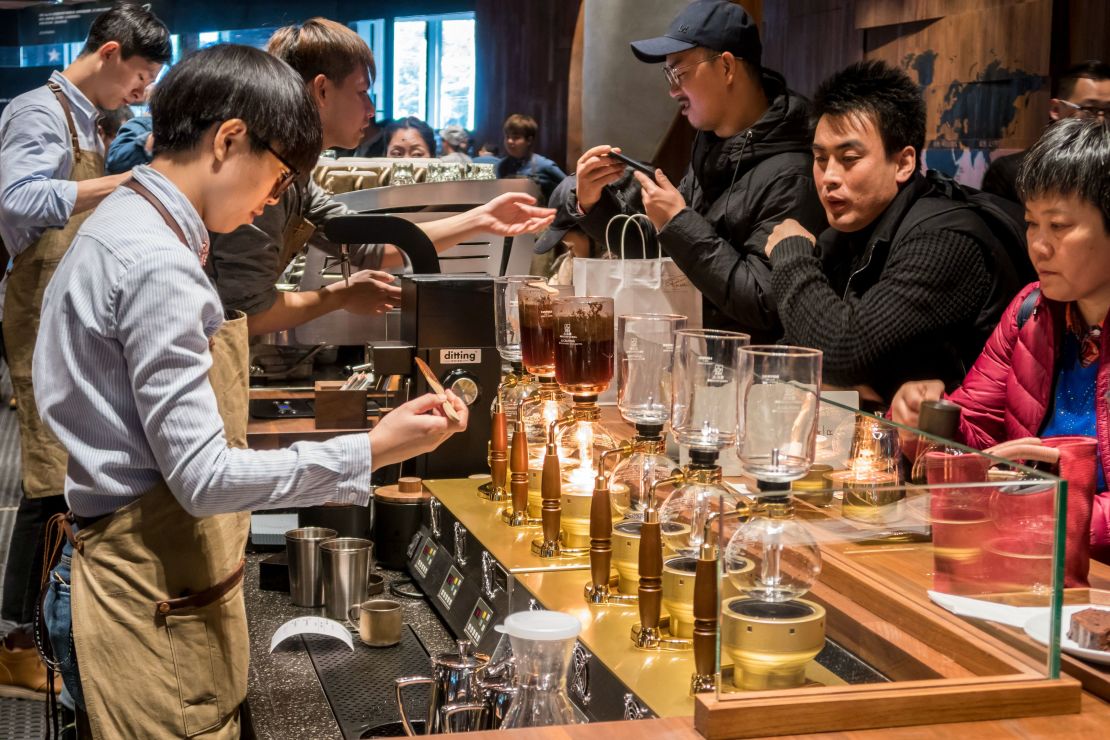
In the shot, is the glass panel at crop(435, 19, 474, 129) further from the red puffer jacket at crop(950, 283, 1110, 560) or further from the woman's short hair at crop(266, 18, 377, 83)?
the red puffer jacket at crop(950, 283, 1110, 560)

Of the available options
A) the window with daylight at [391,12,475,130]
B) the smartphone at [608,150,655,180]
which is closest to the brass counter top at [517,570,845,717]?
the smartphone at [608,150,655,180]

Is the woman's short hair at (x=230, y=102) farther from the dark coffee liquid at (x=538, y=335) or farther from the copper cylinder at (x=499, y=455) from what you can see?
the copper cylinder at (x=499, y=455)

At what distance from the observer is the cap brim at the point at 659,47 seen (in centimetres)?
327

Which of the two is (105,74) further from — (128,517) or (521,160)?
(521,160)

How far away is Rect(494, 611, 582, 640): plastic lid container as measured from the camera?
1.35 meters

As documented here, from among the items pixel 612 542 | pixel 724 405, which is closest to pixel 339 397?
pixel 612 542

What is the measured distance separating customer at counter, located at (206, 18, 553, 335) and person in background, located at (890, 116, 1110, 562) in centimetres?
145

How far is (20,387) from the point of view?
11.9 ft

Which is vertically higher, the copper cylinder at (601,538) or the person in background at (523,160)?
the person in background at (523,160)

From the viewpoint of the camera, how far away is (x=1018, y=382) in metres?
2.40

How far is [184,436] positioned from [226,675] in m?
0.40

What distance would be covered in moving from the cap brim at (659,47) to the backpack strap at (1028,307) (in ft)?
4.02

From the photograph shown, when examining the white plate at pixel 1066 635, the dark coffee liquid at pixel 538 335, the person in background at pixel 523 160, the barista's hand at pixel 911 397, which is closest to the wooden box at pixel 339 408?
the dark coffee liquid at pixel 538 335

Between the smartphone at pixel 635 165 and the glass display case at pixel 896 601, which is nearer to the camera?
the glass display case at pixel 896 601
